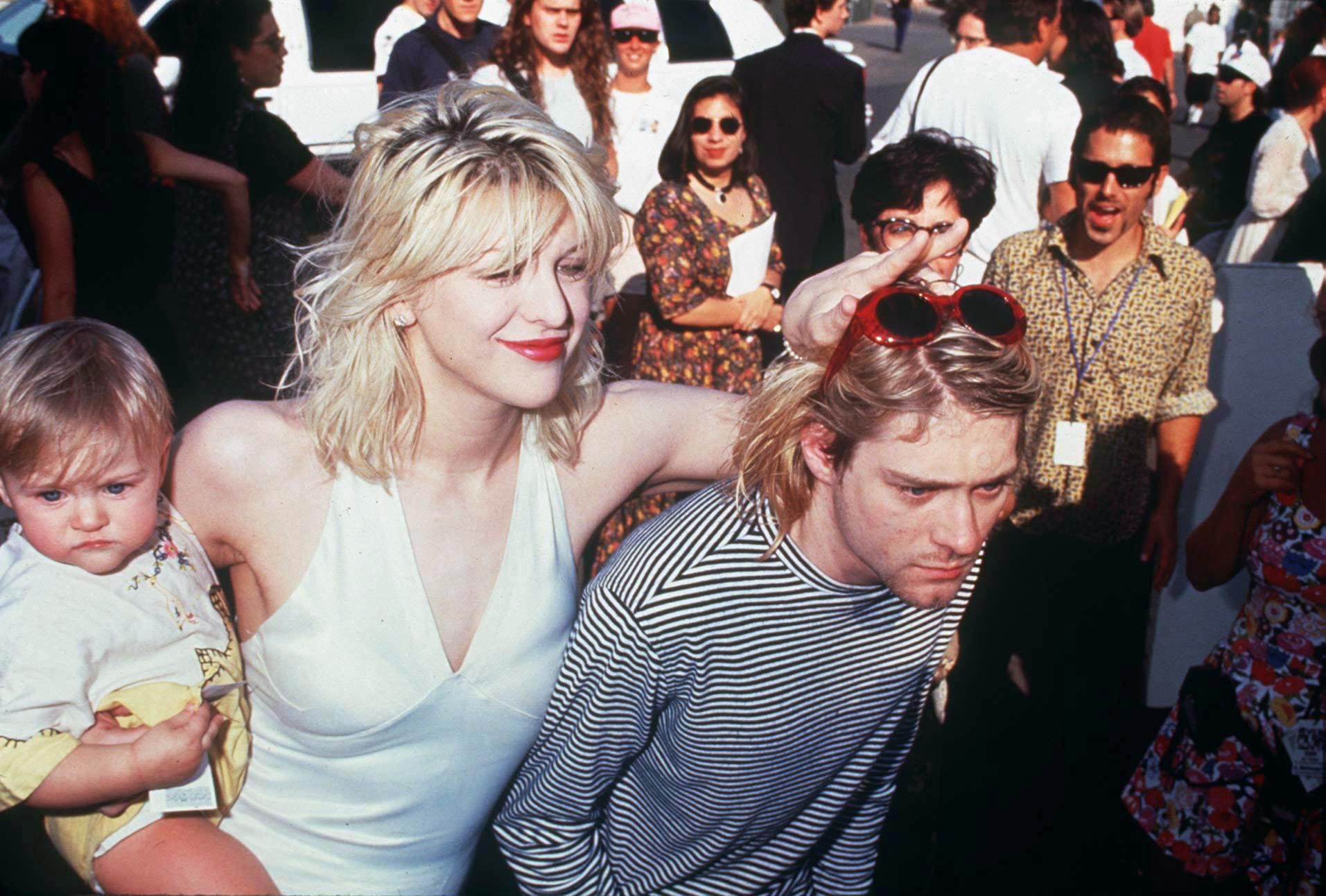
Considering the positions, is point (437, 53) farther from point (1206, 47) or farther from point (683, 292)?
point (1206, 47)

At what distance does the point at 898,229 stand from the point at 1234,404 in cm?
160

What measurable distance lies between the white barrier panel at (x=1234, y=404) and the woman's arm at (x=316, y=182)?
9.95ft

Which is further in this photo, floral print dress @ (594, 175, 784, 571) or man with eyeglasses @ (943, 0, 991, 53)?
man with eyeglasses @ (943, 0, 991, 53)

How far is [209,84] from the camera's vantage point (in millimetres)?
3969

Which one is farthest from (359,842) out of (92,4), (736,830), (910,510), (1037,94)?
(92,4)

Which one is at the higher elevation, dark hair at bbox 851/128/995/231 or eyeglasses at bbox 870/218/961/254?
dark hair at bbox 851/128/995/231

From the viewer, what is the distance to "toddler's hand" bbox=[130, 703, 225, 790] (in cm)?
167

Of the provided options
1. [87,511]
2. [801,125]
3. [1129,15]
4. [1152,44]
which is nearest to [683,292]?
[801,125]

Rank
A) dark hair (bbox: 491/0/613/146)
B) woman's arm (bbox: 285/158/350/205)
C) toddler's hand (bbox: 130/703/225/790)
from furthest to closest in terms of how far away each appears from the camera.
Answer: dark hair (bbox: 491/0/613/146), woman's arm (bbox: 285/158/350/205), toddler's hand (bbox: 130/703/225/790)

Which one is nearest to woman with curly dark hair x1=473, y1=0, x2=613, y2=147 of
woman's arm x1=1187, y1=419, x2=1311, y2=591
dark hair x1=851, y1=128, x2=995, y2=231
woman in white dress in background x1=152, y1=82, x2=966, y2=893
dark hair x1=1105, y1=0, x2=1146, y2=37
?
dark hair x1=851, y1=128, x2=995, y2=231

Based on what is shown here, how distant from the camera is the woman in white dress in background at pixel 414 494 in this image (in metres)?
1.76

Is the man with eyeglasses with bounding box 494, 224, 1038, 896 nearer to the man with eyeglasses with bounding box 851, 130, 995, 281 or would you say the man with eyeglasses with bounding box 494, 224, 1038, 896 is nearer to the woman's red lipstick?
the woman's red lipstick

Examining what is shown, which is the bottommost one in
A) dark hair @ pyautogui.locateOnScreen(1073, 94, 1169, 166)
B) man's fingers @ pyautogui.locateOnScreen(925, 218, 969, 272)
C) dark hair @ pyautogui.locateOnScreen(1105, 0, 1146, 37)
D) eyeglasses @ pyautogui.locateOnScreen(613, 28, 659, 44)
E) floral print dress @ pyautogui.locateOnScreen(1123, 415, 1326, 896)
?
floral print dress @ pyautogui.locateOnScreen(1123, 415, 1326, 896)

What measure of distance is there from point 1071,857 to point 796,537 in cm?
204
